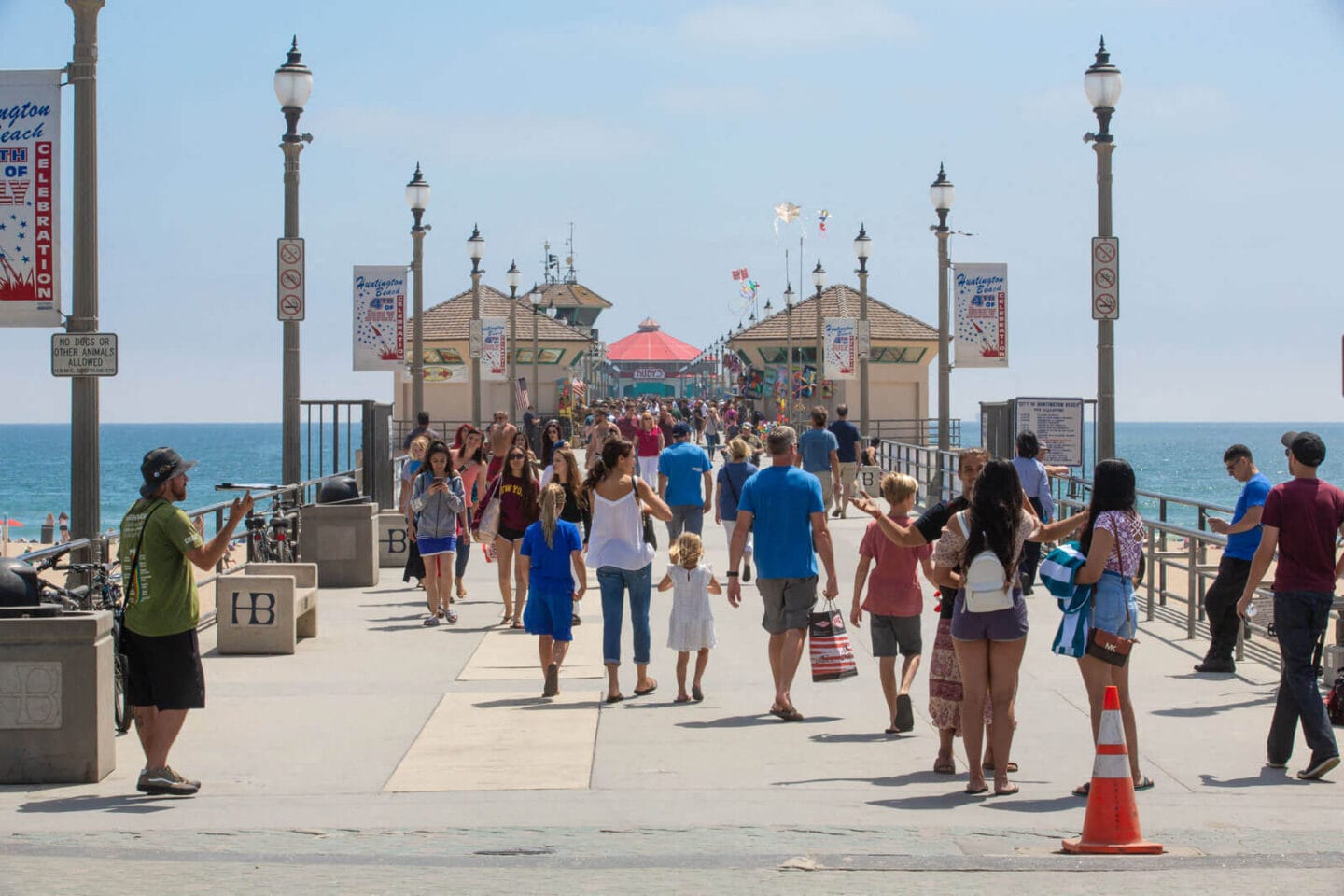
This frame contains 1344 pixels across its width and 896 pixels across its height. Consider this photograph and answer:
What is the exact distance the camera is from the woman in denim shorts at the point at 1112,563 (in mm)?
8086

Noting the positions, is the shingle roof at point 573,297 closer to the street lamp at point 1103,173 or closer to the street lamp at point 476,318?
the street lamp at point 476,318

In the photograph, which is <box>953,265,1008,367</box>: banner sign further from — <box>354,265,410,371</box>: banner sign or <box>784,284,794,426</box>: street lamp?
<box>784,284,794,426</box>: street lamp

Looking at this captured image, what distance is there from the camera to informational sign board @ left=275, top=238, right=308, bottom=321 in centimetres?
1811

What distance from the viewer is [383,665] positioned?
12555mm

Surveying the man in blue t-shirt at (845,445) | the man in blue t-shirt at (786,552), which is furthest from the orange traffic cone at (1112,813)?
the man in blue t-shirt at (845,445)

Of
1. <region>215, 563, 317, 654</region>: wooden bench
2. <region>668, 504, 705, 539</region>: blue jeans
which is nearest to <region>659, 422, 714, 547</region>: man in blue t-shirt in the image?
<region>668, 504, 705, 539</region>: blue jeans

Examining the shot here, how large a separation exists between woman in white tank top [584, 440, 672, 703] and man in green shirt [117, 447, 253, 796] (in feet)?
10.5

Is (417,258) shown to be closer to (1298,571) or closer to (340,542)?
(340,542)

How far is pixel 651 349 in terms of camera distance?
12900 centimetres

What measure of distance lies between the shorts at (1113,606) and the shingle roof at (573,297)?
9816cm

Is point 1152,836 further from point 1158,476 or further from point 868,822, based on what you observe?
point 1158,476

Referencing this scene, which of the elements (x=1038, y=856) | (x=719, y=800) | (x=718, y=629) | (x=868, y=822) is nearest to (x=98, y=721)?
(x=719, y=800)

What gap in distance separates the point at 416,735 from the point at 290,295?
9306 millimetres

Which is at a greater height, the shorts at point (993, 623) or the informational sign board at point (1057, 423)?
the informational sign board at point (1057, 423)
